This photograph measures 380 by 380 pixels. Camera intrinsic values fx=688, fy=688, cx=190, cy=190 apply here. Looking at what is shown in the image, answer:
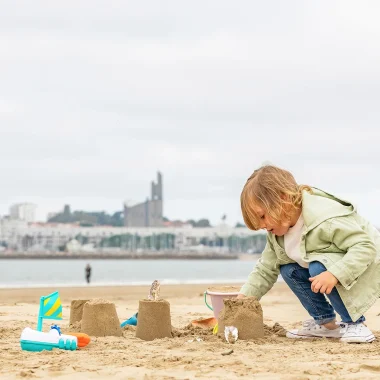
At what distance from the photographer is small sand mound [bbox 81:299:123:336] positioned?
389cm

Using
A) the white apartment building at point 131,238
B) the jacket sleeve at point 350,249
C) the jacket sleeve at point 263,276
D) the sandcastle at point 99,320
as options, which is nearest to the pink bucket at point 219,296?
the jacket sleeve at point 263,276

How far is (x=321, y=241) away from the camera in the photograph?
3555 mm

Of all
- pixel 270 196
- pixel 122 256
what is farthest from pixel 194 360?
pixel 122 256

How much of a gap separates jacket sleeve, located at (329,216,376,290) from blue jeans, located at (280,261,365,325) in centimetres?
11

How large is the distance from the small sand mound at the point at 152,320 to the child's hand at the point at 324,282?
0.90m

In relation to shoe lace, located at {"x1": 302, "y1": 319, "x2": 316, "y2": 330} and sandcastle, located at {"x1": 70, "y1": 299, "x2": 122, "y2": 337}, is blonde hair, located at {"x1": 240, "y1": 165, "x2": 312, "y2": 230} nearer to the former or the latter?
shoe lace, located at {"x1": 302, "y1": 319, "x2": 316, "y2": 330}

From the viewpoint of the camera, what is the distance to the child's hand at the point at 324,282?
11.1 feet

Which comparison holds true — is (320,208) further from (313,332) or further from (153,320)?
(153,320)

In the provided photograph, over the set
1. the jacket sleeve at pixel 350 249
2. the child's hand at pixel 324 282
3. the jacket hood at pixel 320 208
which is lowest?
the child's hand at pixel 324 282

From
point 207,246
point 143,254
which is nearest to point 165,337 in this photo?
point 143,254

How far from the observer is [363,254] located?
3.43 m

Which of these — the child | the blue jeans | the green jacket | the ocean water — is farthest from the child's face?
the ocean water

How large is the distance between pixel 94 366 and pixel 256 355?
74 centimetres

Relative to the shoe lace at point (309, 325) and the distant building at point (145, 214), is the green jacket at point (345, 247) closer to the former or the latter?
the shoe lace at point (309, 325)
